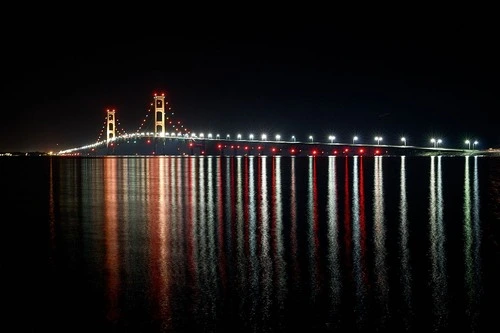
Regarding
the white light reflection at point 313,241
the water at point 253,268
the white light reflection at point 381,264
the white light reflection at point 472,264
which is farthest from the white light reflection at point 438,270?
the white light reflection at point 313,241

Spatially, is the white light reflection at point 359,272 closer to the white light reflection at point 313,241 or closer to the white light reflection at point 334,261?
the white light reflection at point 334,261

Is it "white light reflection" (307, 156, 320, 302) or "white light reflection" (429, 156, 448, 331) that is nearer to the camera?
"white light reflection" (429, 156, 448, 331)

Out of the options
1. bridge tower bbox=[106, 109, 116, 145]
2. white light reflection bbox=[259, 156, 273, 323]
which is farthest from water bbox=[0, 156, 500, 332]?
bridge tower bbox=[106, 109, 116, 145]

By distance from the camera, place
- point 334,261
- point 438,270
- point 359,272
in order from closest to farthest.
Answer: point 359,272
point 438,270
point 334,261

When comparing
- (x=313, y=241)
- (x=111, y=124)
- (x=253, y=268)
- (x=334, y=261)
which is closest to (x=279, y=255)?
(x=334, y=261)

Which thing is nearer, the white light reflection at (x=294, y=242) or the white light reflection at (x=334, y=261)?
the white light reflection at (x=334, y=261)

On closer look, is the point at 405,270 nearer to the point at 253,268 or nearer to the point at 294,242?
the point at 253,268

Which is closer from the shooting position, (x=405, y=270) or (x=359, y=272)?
(x=359, y=272)

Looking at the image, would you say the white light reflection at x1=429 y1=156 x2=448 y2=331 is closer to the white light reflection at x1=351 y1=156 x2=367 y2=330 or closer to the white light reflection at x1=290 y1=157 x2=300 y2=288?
the white light reflection at x1=351 y1=156 x2=367 y2=330

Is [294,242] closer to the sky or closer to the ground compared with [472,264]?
closer to the sky

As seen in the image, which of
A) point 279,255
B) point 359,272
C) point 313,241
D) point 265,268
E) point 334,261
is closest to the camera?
point 359,272

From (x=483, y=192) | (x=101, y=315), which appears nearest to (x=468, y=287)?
(x=101, y=315)

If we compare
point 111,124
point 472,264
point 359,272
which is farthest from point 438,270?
point 111,124

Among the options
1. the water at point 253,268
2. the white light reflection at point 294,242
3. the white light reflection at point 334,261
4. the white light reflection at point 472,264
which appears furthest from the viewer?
the white light reflection at point 294,242
